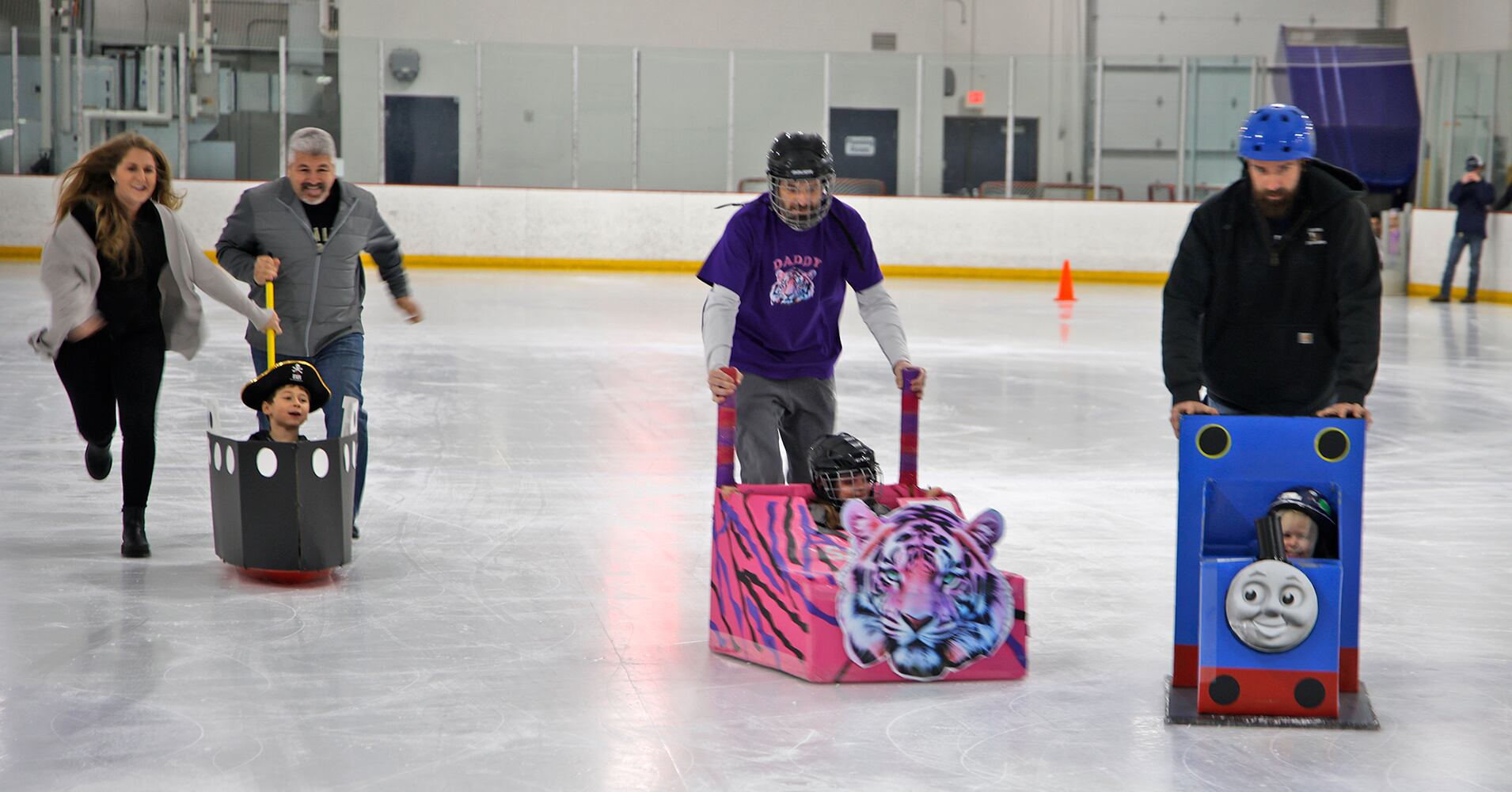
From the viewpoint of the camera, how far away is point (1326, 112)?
822 inches

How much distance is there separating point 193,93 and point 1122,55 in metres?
12.7

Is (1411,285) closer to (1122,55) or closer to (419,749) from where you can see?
(1122,55)

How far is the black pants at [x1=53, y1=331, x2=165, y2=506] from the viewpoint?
4934 mm

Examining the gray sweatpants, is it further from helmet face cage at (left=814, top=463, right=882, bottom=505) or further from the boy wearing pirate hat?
the boy wearing pirate hat

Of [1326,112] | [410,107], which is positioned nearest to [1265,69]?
[1326,112]

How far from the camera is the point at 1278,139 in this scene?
11.3ft

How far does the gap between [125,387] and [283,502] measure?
767 millimetres

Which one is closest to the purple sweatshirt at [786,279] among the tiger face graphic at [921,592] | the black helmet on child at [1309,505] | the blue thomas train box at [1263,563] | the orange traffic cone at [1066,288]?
the tiger face graphic at [921,592]

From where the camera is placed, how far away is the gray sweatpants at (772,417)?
4.27m

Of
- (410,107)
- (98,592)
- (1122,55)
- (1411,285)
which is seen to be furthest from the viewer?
(1122,55)

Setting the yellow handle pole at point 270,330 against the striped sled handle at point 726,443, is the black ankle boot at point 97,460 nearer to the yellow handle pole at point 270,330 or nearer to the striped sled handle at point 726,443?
the yellow handle pole at point 270,330

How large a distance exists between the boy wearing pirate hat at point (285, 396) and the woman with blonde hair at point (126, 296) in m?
0.22

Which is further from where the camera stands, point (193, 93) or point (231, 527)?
point (193, 93)

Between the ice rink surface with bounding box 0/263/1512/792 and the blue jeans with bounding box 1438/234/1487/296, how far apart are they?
28.7 ft
